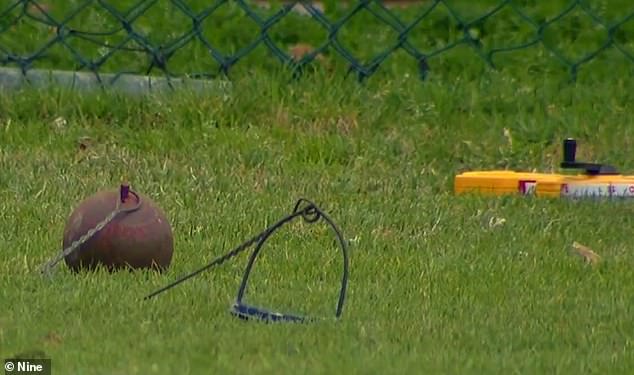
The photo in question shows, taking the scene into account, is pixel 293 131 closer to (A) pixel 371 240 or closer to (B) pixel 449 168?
(B) pixel 449 168

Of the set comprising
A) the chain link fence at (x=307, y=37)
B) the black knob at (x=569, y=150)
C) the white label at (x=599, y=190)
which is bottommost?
the white label at (x=599, y=190)

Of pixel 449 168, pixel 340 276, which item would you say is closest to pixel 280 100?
pixel 449 168

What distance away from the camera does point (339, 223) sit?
5230mm

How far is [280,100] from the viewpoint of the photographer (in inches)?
264

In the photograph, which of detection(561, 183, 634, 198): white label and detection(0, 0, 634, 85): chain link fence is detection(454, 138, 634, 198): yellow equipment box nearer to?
detection(561, 183, 634, 198): white label

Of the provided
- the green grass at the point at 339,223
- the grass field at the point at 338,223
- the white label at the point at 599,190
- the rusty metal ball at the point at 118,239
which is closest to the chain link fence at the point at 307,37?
the grass field at the point at 338,223

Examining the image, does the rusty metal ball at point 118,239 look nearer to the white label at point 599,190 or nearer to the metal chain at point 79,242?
the metal chain at point 79,242

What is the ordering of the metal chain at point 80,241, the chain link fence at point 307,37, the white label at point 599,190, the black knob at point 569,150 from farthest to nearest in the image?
1. the chain link fence at point 307,37
2. the black knob at point 569,150
3. the white label at point 599,190
4. the metal chain at point 80,241

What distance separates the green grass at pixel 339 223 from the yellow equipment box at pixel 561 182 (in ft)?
0.33

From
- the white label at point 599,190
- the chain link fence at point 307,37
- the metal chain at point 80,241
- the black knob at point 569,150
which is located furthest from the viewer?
the chain link fence at point 307,37

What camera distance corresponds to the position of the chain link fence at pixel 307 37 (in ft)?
23.8

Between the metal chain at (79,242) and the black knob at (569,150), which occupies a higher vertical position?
the black knob at (569,150)

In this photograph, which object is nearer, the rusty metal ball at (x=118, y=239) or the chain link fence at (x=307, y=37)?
the rusty metal ball at (x=118, y=239)

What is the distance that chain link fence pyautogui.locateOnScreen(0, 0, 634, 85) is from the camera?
725 centimetres
